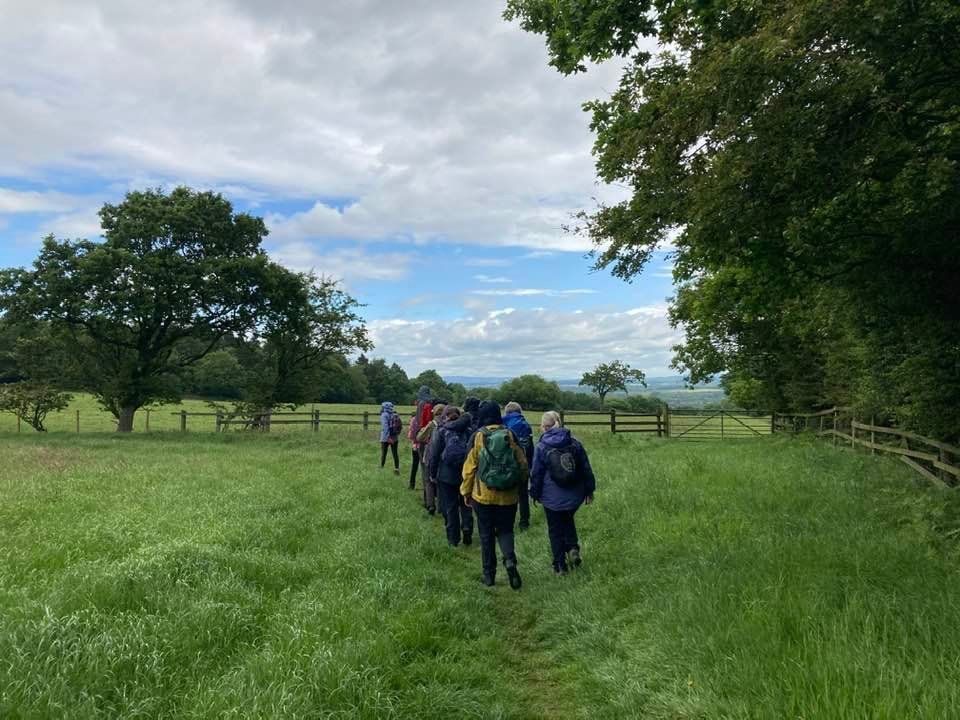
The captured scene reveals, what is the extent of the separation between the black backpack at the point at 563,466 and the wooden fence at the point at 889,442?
6.01m

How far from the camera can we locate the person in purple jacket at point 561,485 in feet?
Answer: 22.9

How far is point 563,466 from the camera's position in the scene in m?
6.95

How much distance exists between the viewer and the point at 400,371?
85.1 meters

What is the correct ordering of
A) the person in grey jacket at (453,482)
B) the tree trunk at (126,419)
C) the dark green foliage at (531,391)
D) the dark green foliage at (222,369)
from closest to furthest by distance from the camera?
the person in grey jacket at (453,482)
the tree trunk at (126,419)
the dark green foliage at (222,369)
the dark green foliage at (531,391)

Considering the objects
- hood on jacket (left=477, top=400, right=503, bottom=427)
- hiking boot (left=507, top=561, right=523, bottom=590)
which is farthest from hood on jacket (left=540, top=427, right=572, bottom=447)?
hiking boot (left=507, top=561, right=523, bottom=590)

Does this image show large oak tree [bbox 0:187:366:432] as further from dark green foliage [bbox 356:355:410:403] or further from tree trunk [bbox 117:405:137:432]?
dark green foliage [bbox 356:355:410:403]

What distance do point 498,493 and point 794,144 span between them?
4.37 metres

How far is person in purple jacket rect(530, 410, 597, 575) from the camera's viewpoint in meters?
6.98

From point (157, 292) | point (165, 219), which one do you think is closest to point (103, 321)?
point (157, 292)

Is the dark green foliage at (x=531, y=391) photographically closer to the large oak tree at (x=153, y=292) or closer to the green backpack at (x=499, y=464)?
the large oak tree at (x=153, y=292)

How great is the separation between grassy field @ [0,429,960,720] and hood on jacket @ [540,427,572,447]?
4.58 feet

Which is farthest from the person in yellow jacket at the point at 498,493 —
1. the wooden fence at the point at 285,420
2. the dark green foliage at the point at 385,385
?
the dark green foliage at the point at 385,385

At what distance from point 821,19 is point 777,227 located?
2.32m

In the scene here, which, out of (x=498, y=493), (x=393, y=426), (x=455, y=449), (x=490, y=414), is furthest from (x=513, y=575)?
(x=393, y=426)
